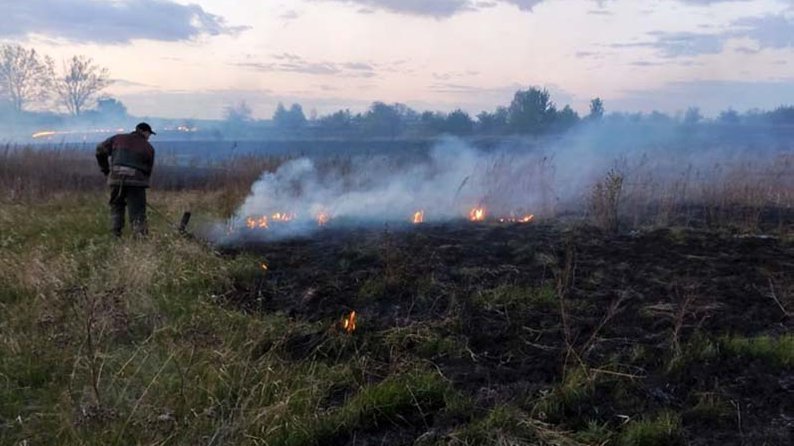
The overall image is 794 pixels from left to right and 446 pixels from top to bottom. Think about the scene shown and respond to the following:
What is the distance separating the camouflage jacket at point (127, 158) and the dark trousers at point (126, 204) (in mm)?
149

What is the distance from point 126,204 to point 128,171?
0.66 metres

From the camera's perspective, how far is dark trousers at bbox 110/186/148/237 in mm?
9117

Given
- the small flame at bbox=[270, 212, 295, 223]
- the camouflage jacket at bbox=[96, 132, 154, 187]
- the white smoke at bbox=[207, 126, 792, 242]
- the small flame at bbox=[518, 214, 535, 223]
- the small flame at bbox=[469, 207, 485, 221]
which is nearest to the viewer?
the camouflage jacket at bbox=[96, 132, 154, 187]

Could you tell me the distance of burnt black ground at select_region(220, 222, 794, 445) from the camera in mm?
3920

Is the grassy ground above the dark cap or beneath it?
beneath

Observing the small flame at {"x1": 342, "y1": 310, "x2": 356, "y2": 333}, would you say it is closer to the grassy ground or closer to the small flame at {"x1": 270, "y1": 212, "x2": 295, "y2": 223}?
the grassy ground

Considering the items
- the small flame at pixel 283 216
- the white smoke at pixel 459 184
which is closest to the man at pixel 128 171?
the white smoke at pixel 459 184

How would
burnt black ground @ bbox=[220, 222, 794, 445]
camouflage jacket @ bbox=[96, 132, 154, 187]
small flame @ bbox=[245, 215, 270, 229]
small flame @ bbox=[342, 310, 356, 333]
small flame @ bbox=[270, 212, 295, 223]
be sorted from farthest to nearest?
small flame @ bbox=[270, 212, 295, 223] → small flame @ bbox=[245, 215, 270, 229] → camouflage jacket @ bbox=[96, 132, 154, 187] → small flame @ bbox=[342, 310, 356, 333] → burnt black ground @ bbox=[220, 222, 794, 445]

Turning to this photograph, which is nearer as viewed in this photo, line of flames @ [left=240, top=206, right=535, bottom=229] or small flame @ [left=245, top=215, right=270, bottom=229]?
small flame @ [left=245, top=215, right=270, bottom=229]

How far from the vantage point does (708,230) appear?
10109 millimetres

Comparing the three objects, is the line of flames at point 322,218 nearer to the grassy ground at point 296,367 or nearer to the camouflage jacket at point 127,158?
the camouflage jacket at point 127,158

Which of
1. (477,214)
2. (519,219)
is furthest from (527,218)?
(477,214)

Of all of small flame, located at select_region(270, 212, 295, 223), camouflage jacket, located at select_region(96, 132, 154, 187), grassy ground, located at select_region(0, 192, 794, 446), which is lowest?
grassy ground, located at select_region(0, 192, 794, 446)

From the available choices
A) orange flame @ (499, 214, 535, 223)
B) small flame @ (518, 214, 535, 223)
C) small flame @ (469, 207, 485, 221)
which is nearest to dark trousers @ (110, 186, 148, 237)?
small flame @ (469, 207, 485, 221)
